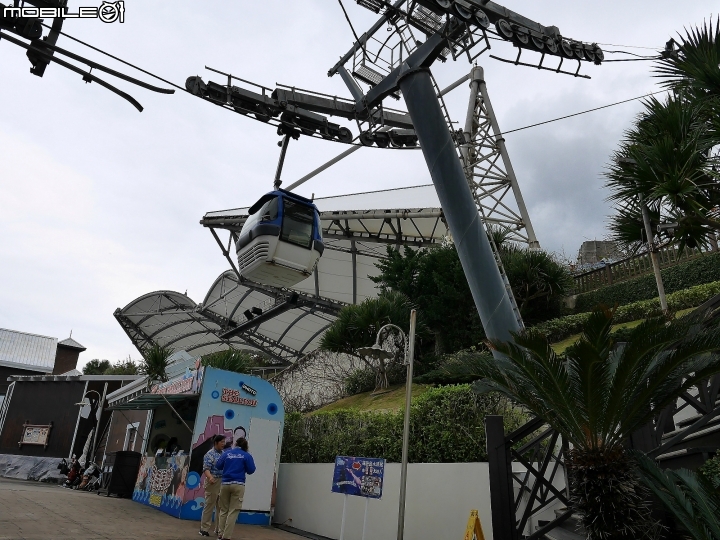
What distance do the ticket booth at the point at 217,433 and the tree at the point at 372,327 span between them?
19.1ft

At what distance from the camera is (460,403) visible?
28.4 ft

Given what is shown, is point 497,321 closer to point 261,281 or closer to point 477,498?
point 477,498

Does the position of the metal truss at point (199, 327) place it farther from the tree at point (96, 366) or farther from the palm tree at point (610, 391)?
the palm tree at point (610, 391)

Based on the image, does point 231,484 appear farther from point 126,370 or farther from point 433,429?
point 126,370

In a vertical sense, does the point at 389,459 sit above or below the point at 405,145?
below

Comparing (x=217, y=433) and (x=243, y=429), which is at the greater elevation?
A: (x=243, y=429)

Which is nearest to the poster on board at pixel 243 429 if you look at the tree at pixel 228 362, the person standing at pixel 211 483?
the person standing at pixel 211 483

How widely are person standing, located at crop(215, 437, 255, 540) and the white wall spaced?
2.22 metres

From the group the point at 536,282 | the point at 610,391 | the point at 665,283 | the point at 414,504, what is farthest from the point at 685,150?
the point at 665,283

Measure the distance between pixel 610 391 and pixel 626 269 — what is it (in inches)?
623

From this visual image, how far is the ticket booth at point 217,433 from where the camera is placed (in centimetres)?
1044

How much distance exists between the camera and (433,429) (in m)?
8.71

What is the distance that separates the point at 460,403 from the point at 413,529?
6.55ft

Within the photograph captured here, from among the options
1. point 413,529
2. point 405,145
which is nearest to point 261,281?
point 413,529
